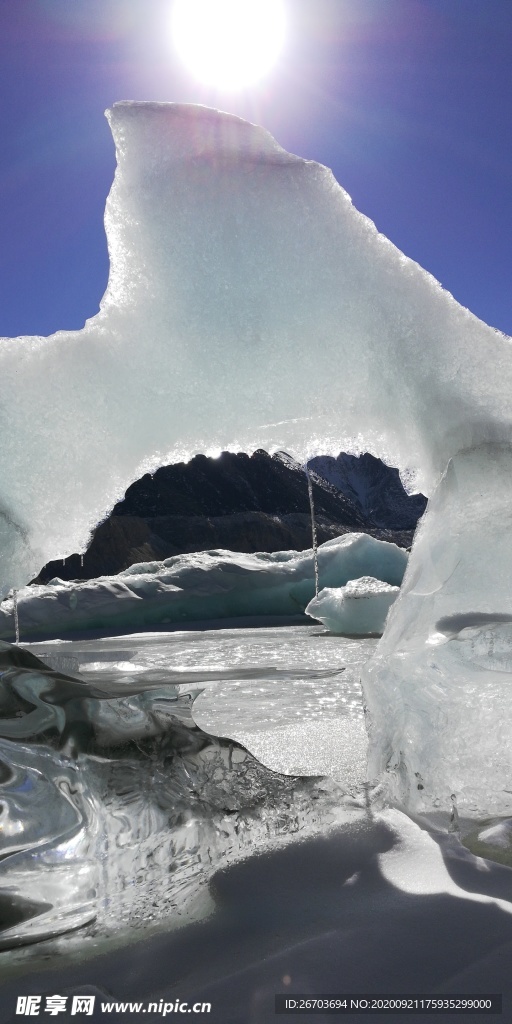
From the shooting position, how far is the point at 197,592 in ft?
36.9

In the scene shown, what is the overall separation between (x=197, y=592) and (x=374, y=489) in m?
80.8

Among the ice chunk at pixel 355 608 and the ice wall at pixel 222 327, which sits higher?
the ice wall at pixel 222 327

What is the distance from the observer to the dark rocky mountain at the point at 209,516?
32.8 meters

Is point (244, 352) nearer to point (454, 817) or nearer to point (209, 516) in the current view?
point (454, 817)

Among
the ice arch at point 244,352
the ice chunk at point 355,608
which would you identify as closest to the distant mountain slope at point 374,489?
the ice chunk at point 355,608

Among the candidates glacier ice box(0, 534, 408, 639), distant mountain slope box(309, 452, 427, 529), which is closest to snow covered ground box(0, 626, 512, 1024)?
glacier ice box(0, 534, 408, 639)

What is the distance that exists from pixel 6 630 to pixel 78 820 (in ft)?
30.8

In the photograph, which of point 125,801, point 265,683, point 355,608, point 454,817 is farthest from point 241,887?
point 355,608

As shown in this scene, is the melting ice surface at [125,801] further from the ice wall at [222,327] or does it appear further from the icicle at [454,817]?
the ice wall at [222,327]

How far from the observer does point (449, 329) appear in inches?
84.7

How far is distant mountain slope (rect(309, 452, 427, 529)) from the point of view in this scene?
84.1 meters

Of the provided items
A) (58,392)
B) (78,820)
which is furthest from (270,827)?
(58,392)

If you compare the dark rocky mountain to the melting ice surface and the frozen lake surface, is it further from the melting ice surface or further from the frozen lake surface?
the melting ice surface

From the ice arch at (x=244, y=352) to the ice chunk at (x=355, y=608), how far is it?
19.3 ft
